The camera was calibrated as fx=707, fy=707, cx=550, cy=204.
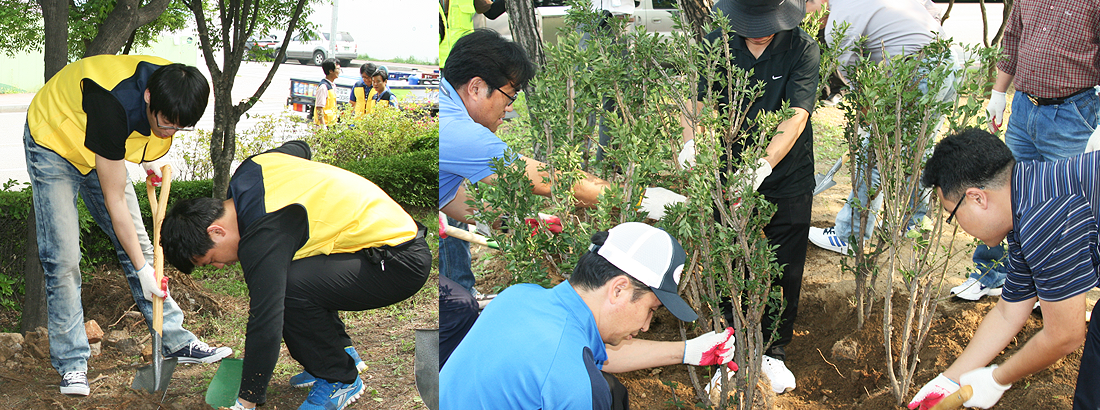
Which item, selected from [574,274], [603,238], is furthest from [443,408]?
[603,238]

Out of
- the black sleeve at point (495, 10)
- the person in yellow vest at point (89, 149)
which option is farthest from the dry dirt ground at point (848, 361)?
the person in yellow vest at point (89, 149)

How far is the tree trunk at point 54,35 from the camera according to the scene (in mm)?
3104

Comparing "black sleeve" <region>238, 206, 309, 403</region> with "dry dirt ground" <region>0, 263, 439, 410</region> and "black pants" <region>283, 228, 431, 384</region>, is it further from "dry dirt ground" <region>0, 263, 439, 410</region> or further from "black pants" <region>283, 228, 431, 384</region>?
"dry dirt ground" <region>0, 263, 439, 410</region>

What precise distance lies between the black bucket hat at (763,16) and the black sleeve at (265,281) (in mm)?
1657

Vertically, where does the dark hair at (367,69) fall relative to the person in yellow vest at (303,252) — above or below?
above

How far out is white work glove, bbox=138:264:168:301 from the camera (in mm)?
3002

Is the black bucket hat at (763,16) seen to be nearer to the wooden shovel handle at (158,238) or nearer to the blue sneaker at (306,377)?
the blue sneaker at (306,377)

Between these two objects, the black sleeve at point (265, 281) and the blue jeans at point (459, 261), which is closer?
the black sleeve at point (265, 281)

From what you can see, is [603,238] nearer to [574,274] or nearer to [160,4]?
[574,274]

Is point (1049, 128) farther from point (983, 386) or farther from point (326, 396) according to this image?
point (326, 396)

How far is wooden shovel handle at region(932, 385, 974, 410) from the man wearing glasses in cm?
11

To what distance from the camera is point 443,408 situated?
5.39 feet

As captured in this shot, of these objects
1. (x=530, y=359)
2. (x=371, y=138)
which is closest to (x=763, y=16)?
(x=530, y=359)

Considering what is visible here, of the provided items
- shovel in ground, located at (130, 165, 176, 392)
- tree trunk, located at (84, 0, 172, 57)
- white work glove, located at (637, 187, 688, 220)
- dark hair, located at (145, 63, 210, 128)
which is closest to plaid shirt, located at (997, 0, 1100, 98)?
white work glove, located at (637, 187, 688, 220)
